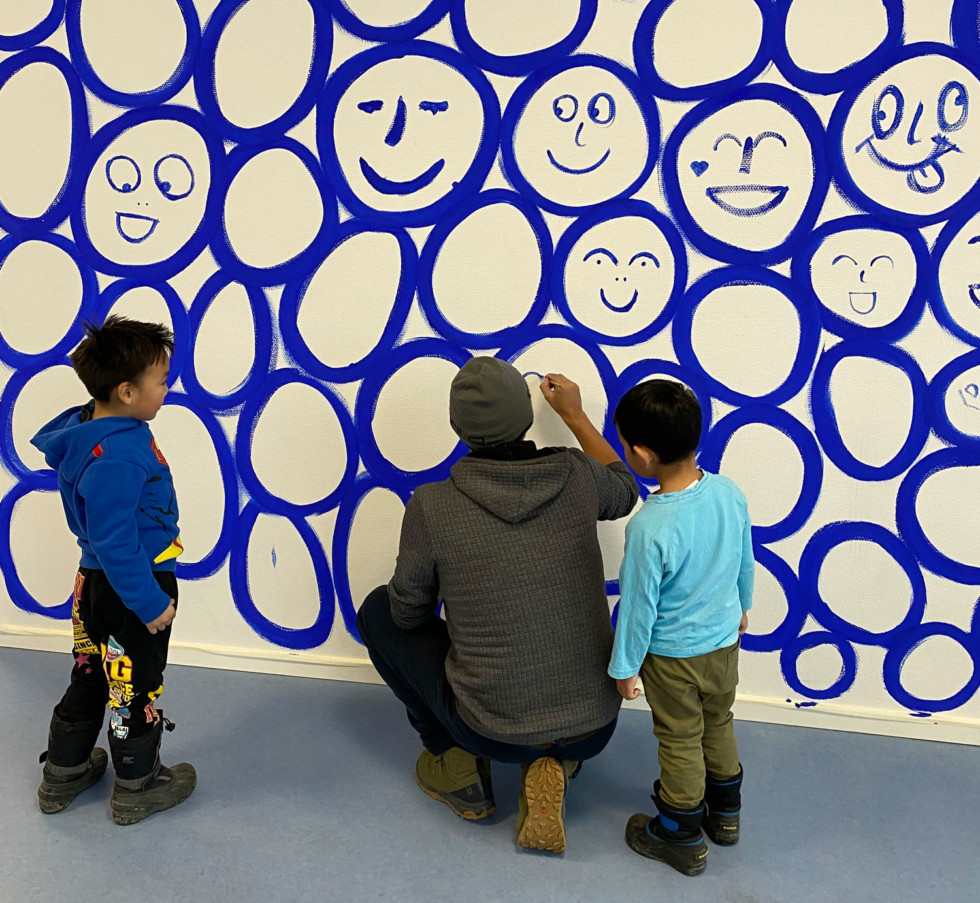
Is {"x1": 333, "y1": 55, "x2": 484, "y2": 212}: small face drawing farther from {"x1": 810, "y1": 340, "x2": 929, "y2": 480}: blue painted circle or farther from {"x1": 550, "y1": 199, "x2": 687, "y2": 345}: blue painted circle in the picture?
{"x1": 810, "y1": 340, "x2": 929, "y2": 480}: blue painted circle

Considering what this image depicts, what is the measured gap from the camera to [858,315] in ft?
5.49

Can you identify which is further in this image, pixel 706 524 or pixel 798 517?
pixel 798 517

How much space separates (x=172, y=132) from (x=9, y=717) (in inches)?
58.4

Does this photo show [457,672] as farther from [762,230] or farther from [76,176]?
[76,176]

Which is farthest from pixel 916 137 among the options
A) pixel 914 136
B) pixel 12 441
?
pixel 12 441

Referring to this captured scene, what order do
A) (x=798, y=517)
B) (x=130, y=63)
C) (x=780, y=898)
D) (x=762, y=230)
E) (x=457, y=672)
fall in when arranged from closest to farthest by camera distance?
1. (x=780, y=898)
2. (x=457, y=672)
3. (x=762, y=230)
4. (x=798, y=517)
5. (x=130, y=63)

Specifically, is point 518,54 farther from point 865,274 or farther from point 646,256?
point 865,274

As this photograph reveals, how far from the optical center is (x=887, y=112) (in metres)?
1.59

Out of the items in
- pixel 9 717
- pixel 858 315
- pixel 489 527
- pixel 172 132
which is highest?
pixel 172 132

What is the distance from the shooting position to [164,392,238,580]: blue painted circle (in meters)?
2.01

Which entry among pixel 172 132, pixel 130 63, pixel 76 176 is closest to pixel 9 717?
pixel 76 176

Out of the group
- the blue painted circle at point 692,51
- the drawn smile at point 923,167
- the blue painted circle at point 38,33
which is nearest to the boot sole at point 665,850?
the drawn smile at point 923,167

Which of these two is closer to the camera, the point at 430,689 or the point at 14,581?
the point at 430,689

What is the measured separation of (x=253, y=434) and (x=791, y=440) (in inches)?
51.0
